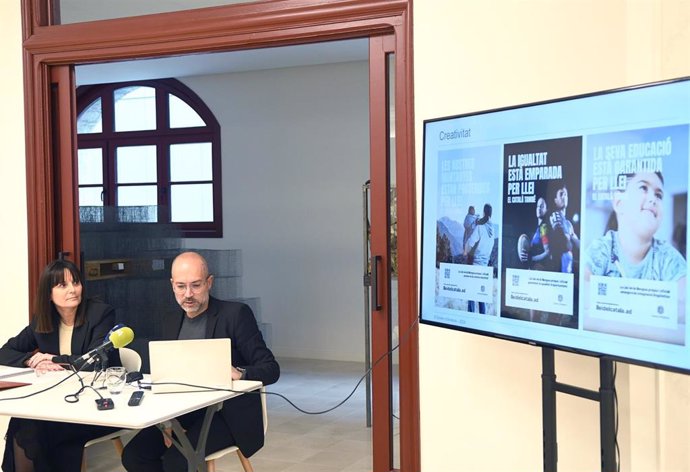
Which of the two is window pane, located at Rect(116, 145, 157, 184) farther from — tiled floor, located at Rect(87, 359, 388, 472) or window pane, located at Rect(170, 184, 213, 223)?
tiled floor, located at Rect(87, 359, 388, 472)

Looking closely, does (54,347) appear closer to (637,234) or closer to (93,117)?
(637,234)

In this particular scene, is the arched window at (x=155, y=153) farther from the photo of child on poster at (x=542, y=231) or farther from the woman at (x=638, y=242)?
the woman at (x=638, y=242)

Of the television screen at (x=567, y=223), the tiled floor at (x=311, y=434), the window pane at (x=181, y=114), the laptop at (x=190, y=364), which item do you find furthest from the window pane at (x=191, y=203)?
the television screen at (x=567, y=223)

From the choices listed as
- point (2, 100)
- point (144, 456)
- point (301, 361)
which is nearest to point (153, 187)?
point (301, 361)

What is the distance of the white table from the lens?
118 inches

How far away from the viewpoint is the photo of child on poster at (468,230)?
2.88 meters

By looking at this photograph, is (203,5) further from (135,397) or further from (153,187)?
(153,187)

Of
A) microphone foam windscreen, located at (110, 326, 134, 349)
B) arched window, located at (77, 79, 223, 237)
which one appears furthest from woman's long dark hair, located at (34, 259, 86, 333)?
arched window, located at (77, 79, 223, 237)

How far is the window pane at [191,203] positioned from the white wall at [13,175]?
4.45m

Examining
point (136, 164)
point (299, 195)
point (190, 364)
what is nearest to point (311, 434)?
point (190, 364)

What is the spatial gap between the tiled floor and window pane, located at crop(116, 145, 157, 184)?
2.81 m

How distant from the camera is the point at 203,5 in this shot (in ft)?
14.0

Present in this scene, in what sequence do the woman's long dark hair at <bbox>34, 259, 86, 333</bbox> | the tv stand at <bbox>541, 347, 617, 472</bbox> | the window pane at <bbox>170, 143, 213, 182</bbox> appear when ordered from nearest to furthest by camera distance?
the tv stand at <bbox>541, 347, 617, 472</bbox> < the woman's long dark hair at <bbox>34, 259, 86, 333</bbox> < the window pane at <bbox>170, 143, 213, 182</bbox>

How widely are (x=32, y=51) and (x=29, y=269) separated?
3.78ft
